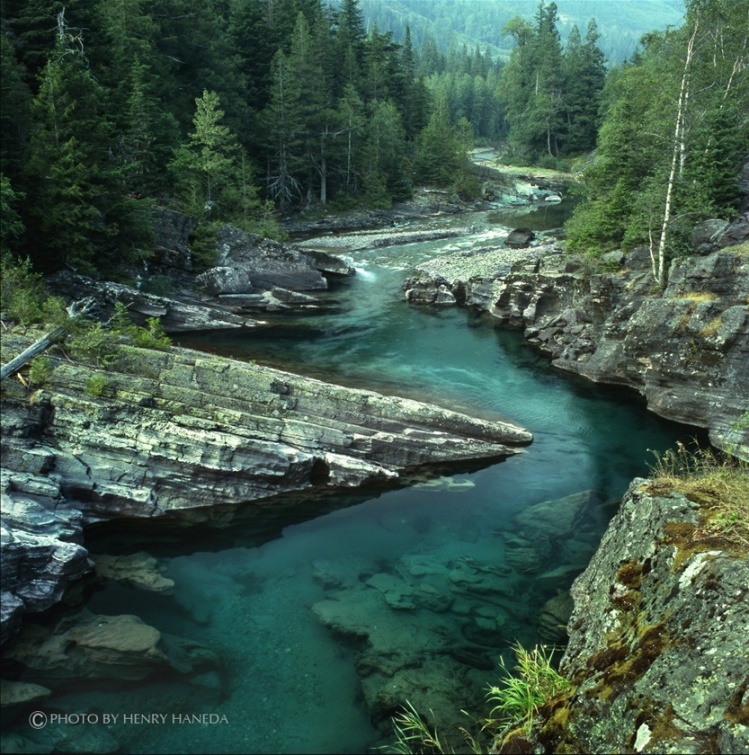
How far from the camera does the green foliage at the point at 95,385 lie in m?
16.5

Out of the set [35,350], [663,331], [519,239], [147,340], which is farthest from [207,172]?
[663,331]

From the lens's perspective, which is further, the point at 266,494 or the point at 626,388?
the point at 626,388

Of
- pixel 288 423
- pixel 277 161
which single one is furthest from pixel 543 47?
pixel 288 423

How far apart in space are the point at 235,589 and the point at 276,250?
28726 millimetres

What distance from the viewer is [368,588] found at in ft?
45.2

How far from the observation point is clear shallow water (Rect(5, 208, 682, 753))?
10.5 m

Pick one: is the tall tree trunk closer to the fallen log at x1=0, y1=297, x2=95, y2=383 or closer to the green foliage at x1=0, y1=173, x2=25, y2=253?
the fallen log at x1=0, y1=297, x2=95, y2=383

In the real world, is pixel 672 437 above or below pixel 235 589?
above

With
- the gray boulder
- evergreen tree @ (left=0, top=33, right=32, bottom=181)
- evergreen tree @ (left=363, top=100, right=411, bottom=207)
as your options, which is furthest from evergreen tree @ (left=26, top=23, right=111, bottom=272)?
evergreen tree @ (left=363, top=100, right=411, bottom=207)

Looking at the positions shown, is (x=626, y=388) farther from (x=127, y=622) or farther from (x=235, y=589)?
(x=127, y=622)

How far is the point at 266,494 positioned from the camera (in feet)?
55.9

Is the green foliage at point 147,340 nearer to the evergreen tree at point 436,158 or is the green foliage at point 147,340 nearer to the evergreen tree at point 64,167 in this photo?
the evergreen tree at point 64,167

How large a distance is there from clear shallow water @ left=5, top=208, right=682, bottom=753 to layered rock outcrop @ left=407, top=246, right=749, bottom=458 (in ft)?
5.39

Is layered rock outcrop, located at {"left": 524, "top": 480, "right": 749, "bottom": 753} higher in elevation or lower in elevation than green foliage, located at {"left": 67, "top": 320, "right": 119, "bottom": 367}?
lower
